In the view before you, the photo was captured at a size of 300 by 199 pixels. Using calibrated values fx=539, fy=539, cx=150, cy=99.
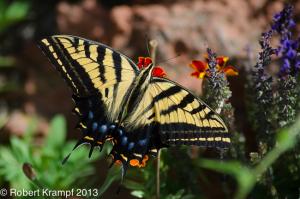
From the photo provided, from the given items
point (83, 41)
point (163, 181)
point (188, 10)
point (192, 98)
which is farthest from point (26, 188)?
point (188, 10)

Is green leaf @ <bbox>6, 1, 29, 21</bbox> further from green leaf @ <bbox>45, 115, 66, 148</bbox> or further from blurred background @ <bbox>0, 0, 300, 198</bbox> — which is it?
green leaf @ <bbox>45, 115, 66, 148</bbox>

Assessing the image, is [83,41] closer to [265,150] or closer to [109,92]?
[109,92]

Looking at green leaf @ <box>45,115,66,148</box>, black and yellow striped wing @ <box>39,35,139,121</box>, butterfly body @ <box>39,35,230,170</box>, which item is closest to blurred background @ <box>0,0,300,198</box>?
green leaf @ <box>45,115,66,148</box>

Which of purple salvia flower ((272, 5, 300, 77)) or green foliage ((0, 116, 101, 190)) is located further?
green foliage ((0, 116, 101, 190))

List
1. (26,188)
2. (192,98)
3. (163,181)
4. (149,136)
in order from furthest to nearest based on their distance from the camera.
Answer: (26,188), (163,181), (149,136), (192,98)

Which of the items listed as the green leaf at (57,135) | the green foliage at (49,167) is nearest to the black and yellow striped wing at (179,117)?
the green foliage at (49,167)

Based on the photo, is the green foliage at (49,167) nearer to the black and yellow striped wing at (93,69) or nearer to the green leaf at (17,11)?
the black and yellow striped wing at (93,69)

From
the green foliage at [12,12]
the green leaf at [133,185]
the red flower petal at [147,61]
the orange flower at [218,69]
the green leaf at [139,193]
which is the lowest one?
the green leaf at [139,193]

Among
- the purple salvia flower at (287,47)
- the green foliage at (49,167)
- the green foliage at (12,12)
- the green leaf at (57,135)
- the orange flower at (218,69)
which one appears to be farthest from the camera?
the green foliage at (12,12)
